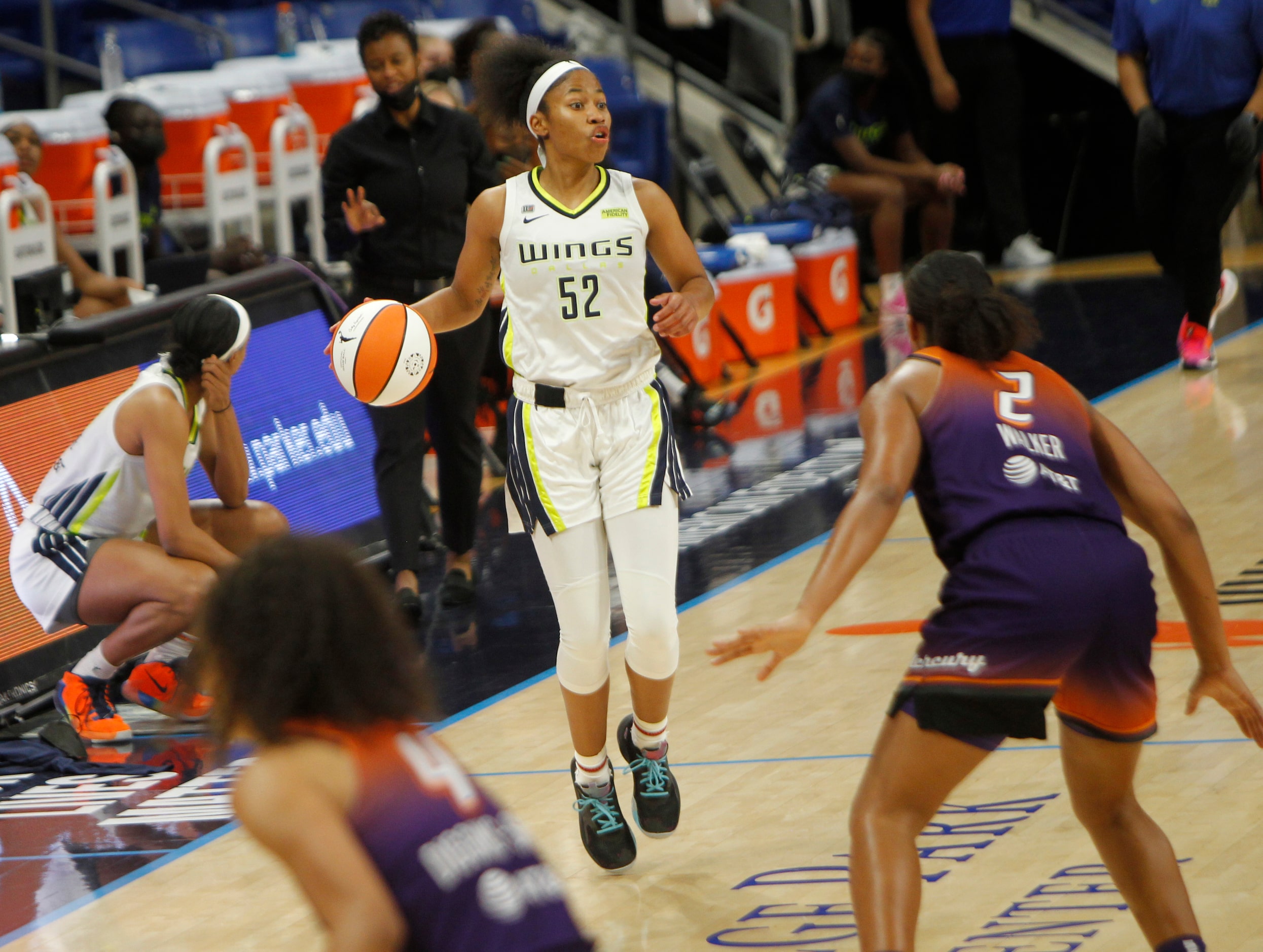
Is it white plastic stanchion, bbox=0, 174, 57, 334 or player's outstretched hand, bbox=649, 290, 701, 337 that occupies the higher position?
player's outstretched hand, bbox=649, 290, 701, 337

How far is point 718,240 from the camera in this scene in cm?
1090

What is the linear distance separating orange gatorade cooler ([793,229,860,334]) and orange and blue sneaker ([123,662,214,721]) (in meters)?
6.73

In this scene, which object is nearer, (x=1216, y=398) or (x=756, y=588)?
(x=756, y=588)

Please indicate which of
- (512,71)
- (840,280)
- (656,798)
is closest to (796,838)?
(656,798)

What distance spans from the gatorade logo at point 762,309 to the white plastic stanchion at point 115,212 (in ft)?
12.2

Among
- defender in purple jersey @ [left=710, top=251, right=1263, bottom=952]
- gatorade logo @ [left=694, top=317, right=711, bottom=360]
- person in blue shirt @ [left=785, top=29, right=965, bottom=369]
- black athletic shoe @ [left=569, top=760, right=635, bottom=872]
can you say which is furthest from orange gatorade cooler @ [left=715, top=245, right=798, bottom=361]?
defender in purple jersey @ [left=710, top=251, right=1263, bottom=952]

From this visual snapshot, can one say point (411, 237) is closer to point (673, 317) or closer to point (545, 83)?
point (545, 83)

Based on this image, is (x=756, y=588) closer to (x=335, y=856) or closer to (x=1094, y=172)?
(x=335, y=856)

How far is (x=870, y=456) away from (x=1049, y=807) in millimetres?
1614

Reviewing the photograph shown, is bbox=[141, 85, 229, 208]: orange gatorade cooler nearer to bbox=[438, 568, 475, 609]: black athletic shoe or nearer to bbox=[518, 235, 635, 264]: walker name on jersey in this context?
bbox=[438, 568, 475, 609]: black athletic shoe

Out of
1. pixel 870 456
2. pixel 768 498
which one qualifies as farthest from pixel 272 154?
pixel 870 456

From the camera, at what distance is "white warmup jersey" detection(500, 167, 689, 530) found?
426cm

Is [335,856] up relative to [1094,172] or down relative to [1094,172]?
up

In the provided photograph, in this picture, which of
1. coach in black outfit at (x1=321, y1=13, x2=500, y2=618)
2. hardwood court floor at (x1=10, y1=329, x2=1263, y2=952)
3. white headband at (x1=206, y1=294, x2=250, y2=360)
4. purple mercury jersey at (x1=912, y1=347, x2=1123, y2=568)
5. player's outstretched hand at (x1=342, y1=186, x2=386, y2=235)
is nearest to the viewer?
purple mercury jersey at (x1=912, y1=347, x2=1123, y2=568)
